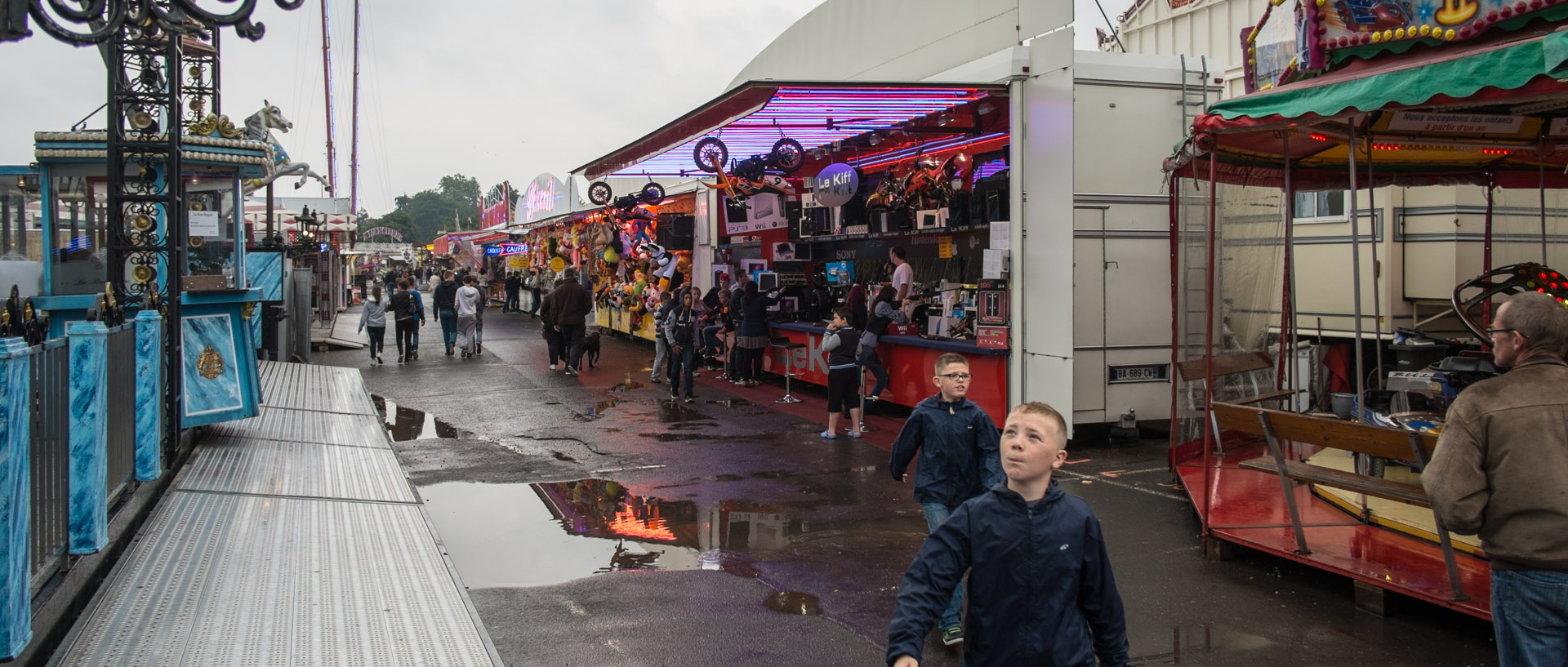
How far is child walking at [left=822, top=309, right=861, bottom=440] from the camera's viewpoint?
11258 millimetres

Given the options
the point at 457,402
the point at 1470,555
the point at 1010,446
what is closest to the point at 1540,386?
the point at 1010,446

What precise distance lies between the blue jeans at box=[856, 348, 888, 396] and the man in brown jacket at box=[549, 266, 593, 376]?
255 inches

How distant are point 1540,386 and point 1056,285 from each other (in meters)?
6.68

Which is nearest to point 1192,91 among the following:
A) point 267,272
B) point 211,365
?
point 211,365

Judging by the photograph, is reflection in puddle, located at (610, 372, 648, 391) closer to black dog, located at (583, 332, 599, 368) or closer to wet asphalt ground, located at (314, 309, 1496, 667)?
black dog, located at (583, 332, 599, 368)

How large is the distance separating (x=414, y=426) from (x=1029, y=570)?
10.4 metres

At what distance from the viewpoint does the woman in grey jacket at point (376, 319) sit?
62.2 ft

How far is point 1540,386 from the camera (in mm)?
3516

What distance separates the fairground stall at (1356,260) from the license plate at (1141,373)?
0.84m

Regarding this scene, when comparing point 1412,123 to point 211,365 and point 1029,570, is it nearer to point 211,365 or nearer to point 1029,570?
point 1029,570

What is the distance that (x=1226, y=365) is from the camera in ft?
27.1

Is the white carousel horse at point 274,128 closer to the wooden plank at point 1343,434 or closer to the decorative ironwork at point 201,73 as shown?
the decorative ironwork at point 201,73

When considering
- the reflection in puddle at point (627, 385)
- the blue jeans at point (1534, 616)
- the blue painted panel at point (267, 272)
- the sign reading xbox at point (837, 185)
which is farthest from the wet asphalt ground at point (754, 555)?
the blue painted panel at point (267, 272)

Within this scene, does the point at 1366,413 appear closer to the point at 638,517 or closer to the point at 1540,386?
the point at 1540,386
